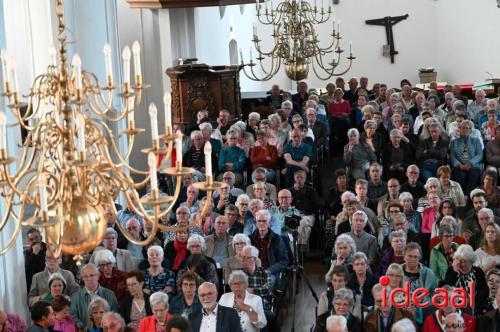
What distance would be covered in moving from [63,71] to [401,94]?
39.0 feet

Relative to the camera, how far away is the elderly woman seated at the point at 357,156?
1312 centimetres

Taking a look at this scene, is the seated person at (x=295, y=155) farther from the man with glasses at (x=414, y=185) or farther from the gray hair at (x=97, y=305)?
the gray hair at (x=97, y=305)

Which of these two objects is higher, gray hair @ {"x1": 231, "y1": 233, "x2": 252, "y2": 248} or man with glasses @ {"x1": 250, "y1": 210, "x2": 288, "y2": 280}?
gray hair @ {"x1": 231, "y1": 233, "x2": 252, "y2": 248}

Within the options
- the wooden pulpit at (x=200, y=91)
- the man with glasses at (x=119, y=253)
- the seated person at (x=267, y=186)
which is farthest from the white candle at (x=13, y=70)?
the wooden pulpit at (x=200, y=91)

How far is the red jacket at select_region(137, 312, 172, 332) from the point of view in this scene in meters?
8.23

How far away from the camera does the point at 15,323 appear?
28.4 feet

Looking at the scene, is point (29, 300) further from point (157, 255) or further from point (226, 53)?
point (226, 53)

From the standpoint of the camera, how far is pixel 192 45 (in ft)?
59.5

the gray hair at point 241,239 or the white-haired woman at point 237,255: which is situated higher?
the gray hair at point 241,239

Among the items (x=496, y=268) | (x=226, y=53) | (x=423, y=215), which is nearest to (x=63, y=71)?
(x=496, y=268)

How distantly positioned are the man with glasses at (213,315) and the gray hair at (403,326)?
52.3 inches

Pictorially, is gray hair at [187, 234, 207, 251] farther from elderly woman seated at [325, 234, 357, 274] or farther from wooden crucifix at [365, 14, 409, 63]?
wooden crucifix at [365, 14, 409, 63]

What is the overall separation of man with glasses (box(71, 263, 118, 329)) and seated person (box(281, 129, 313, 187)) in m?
4.21

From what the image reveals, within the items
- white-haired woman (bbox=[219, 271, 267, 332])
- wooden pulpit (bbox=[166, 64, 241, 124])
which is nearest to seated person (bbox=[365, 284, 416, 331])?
white-haired woman (bbox=[219, 271, 267, 332])
